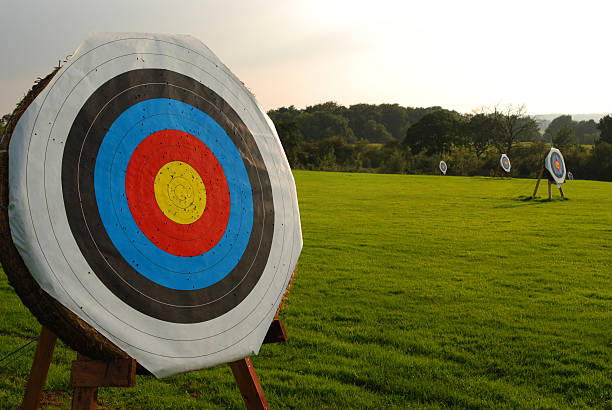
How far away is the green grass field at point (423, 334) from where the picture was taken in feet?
9.95

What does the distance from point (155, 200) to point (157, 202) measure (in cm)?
1

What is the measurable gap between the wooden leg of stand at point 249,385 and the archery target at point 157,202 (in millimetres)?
108

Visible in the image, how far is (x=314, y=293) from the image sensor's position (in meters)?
5.36

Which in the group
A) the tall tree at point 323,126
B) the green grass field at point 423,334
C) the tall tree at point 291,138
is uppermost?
the tall tree at point 323,126

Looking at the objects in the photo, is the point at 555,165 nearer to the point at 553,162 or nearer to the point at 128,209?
the point at 553,162

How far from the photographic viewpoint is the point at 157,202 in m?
2.09

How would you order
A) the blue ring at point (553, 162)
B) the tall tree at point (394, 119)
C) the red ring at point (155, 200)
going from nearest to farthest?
the red ring at point (155, 200)
the blue ring at point (553, 162)
the tall tree at point (394, 119)

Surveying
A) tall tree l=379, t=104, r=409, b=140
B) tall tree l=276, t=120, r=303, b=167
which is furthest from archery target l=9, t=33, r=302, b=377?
tall tree l=379, t=104, r=409, b=140

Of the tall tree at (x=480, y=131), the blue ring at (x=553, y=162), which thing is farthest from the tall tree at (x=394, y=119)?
the blue ring at (x=553, y=162)

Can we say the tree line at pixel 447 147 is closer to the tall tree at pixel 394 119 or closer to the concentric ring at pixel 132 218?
the tall tree at pixel 394 119

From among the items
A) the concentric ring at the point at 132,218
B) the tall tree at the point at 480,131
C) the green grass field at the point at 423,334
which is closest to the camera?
the concentric ring at the point at 132,218

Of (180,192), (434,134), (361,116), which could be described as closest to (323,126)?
(361,116)

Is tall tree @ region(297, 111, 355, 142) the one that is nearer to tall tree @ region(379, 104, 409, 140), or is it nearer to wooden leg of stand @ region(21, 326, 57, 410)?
tall tree @ region(379, 104, 409, 140)

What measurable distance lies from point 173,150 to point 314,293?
135 inches
